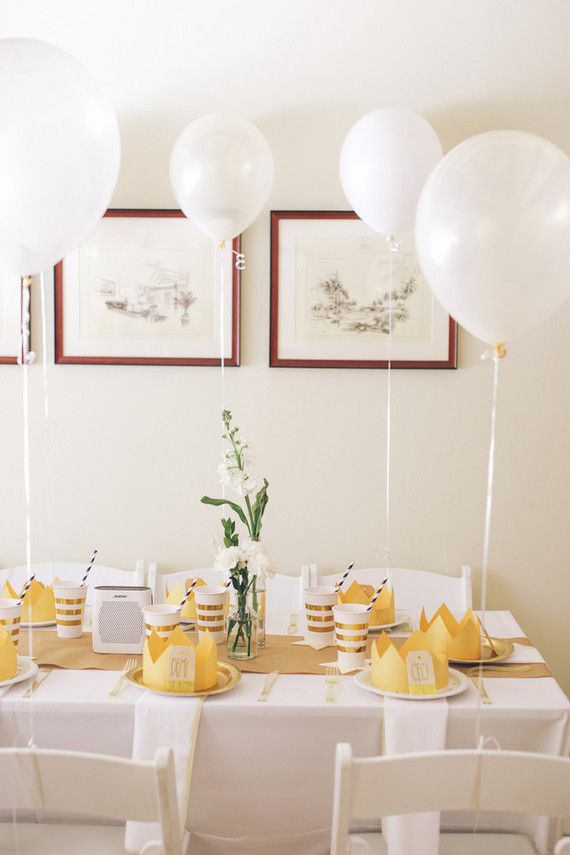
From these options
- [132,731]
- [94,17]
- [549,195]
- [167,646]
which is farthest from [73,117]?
[94,17]

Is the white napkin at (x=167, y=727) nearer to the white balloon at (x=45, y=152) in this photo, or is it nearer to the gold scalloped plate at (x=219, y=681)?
the gold scalloped plate at (x=219, y=681)

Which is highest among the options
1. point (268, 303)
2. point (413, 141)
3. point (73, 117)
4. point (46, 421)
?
point (413, 141)

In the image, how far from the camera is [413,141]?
2.55 metres

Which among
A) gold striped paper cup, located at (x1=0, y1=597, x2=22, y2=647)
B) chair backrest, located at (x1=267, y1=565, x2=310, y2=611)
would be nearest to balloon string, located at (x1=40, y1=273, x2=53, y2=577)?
chair backrest, located at (x1=267, y1=565, x2=310, y2=611)

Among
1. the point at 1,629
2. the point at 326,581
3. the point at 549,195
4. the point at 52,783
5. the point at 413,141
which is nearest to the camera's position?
the point at 52,783

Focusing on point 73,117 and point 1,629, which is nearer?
point 73,117

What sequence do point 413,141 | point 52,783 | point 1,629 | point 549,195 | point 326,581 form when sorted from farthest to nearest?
point 326,581 → point 413,141 → point 1,629 → point 549,195 → point 52,783

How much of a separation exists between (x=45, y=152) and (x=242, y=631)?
3.66 feet

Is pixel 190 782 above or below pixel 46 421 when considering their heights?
below

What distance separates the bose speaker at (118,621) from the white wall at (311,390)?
941 millimetres

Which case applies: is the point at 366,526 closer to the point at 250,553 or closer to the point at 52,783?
the point at 250,553

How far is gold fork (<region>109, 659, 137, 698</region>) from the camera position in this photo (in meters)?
1.82

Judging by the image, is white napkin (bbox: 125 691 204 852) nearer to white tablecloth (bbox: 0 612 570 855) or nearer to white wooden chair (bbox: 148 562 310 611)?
white tablecloth (bbox: 0 612 570 855)

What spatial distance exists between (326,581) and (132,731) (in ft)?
4.01
